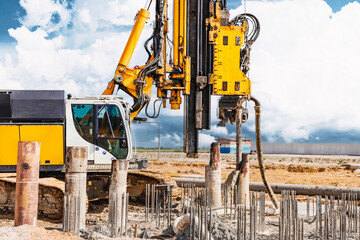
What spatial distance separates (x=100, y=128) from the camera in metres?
10.7

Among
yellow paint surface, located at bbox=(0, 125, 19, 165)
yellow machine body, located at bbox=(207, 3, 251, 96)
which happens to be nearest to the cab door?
yellow paint surface, located at bbox=(0, 125, 19, 165)

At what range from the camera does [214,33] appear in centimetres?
1135

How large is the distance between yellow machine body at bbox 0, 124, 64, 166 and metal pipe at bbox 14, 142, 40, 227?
3.65 meters

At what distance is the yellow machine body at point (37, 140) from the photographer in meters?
10.5

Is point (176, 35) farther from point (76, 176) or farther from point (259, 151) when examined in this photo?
point (76, 176)

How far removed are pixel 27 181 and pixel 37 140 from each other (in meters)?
3.80

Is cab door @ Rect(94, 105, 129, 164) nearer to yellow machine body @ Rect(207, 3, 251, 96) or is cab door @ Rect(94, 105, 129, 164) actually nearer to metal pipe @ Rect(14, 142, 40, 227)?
yellow machine body @ Rect(207, 3, 251, 96)

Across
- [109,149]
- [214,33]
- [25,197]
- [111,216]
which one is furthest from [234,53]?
[25,197]

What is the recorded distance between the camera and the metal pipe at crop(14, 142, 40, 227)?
686 cm

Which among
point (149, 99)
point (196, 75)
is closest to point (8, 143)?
point (149, 99)

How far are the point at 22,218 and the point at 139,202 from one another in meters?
5.36

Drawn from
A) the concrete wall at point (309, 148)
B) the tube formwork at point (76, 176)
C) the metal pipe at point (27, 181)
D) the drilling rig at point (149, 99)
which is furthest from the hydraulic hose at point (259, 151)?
the concrete wall at point (309, 148)

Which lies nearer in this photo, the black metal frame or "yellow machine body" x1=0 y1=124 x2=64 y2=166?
"yellow machine body" x1=0 y1=124 x2=64 y2=166

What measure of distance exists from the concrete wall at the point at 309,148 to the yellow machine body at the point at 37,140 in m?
49.6
